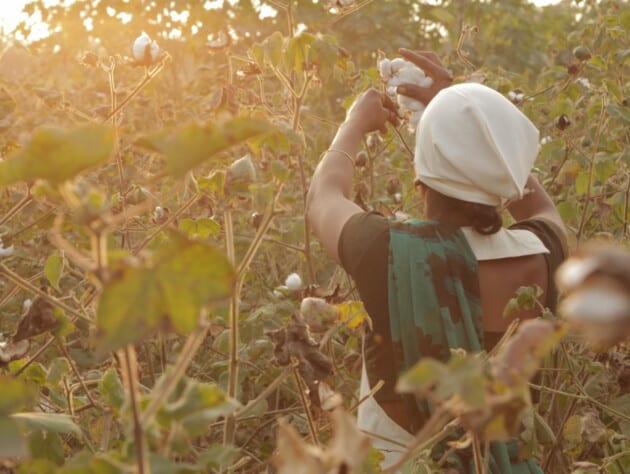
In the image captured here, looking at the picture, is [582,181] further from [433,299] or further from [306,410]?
[306,410]

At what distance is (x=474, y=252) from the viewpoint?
1640mm

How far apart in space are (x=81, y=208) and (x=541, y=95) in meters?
2.66

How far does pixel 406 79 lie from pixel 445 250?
16.9 inches

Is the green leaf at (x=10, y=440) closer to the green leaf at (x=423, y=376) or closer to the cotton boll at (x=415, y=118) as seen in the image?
the green leaf at (x=423, y=376)

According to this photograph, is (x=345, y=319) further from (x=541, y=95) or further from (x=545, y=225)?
(x=541, y=95)

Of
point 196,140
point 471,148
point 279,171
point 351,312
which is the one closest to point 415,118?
point 471,148

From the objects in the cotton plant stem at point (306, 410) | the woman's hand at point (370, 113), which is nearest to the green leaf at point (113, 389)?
the cotton plant stem at point (306, 410)

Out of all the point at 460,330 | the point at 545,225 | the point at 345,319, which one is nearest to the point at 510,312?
the point at 460,330

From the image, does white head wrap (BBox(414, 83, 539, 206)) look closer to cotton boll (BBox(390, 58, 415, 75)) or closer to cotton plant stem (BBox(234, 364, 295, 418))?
cotton boll (BBox(390, 58, 415, 75))

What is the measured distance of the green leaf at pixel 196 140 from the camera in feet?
1.89

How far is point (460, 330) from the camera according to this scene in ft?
5.22

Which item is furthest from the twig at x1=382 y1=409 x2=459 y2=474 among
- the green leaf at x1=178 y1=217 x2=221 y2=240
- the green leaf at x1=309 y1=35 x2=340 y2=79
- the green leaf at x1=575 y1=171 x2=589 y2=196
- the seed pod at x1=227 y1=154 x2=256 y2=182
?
the green leaf at x1=575 y1=171 x2=589 y2=196

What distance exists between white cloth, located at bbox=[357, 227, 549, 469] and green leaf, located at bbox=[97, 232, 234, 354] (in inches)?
45.2

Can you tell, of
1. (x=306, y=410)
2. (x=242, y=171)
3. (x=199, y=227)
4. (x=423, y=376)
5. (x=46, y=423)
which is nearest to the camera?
(x=423, y=376)
